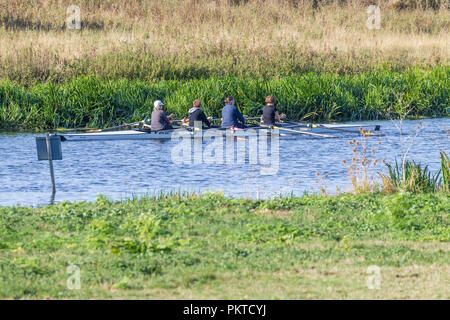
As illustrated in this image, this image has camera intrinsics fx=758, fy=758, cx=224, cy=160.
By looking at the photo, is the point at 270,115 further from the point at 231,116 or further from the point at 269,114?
the point at 231,116

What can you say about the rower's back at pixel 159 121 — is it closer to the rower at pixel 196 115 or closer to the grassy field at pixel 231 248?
the rower at pixel 196 115

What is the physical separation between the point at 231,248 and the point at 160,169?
9263 mm

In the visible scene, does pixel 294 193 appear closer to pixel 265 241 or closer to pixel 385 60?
pixel 265 241

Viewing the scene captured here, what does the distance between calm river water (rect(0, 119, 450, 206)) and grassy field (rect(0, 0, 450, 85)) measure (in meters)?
6.43

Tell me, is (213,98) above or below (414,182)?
above

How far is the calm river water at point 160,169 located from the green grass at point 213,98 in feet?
6.28

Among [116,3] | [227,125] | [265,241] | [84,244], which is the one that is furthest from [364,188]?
[116,3]

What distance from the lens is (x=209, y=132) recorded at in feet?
67.8

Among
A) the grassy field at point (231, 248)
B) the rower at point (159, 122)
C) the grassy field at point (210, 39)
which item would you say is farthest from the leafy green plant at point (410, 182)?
the grassy field at point (210, 39)

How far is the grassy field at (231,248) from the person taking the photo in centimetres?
727

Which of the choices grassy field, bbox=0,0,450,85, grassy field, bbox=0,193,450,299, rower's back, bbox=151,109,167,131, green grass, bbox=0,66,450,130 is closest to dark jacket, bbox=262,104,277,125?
rower's back, bbox=151,109,167,131

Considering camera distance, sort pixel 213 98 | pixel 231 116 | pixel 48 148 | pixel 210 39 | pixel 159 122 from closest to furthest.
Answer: pixel 48 148
pixel 159 122
pixel 231 116
pixel 213 98
pixel 210 39

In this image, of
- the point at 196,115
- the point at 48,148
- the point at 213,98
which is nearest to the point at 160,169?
the point at 196,115

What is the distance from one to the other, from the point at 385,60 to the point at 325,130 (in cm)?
1134
